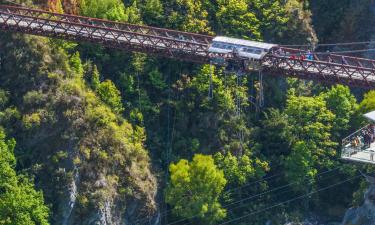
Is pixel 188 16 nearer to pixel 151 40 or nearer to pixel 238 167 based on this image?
pixel 151 40

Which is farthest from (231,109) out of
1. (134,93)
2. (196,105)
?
(134,93)

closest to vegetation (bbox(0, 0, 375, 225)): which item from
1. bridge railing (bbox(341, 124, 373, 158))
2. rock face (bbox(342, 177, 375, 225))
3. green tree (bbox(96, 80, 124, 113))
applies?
green tree (bbox(96, 80, 124, 113))

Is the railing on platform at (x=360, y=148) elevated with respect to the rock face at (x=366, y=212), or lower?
elevated

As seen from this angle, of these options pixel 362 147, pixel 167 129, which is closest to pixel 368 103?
pixel 362 147

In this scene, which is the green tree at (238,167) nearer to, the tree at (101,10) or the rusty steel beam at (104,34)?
the rusty steel beam at (104,34)

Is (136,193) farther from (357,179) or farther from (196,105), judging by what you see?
(357,179)

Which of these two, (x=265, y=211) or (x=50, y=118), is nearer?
(x=50, y=118)

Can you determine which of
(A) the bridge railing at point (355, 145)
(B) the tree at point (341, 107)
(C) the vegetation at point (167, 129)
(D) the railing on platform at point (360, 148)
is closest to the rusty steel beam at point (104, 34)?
(C) the vegetation at point (167, 129)
